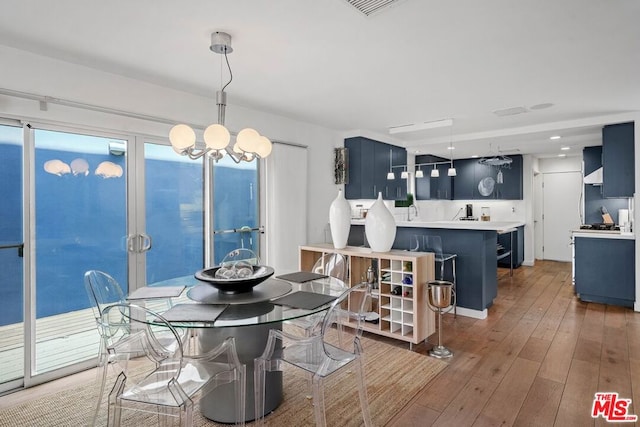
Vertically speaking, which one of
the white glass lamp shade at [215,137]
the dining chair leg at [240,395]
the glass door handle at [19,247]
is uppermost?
the white glass lamp shade at [215,137]

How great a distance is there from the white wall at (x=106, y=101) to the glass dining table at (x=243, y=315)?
5.21 ft

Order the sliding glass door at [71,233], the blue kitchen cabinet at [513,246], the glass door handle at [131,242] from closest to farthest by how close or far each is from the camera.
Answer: the sliding glass door at [71,233] → the glass door handle at [131,242] → the blue kitchen cabinet at [513,246]

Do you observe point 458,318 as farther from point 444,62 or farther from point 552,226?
point 552,226

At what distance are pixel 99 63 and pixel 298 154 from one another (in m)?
2.46

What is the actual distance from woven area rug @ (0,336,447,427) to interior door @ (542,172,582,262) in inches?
253

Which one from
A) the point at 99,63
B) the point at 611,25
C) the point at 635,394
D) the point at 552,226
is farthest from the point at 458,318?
the point at 552,226

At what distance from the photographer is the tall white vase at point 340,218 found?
12.3ft

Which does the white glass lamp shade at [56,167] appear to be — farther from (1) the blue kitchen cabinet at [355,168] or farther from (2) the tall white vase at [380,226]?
(1) the blue kitchen cabinet at [355,168]

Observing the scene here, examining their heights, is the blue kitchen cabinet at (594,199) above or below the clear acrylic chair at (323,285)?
above

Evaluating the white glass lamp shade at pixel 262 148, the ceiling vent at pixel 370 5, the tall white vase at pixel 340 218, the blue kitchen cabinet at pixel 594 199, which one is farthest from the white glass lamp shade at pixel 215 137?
the blue kitchen cabinet at pixel 594 199

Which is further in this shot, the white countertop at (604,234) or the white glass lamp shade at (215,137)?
the white countertop at (604,234)

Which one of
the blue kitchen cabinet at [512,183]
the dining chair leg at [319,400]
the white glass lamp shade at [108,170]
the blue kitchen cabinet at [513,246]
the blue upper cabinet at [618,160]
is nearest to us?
the dining chair leg at [319,400]

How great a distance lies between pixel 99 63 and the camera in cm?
289

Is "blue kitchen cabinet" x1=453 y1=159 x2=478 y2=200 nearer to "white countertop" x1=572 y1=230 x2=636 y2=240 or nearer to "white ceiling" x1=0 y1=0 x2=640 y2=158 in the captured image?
"white countertop" x1=572 y1=230 x2=636 y2=240
